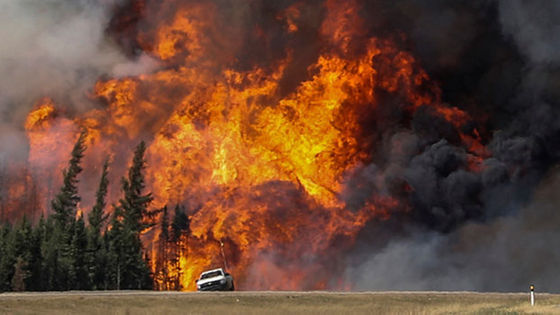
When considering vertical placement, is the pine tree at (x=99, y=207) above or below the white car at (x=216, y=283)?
above

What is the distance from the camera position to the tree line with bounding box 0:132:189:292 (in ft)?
263

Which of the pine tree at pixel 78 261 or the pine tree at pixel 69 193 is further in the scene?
the pine tree at pixel 69 193

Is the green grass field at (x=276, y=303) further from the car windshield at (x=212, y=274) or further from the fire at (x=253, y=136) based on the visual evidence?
the fire at (x=253, y=136)

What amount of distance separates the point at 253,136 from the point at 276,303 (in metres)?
57.4

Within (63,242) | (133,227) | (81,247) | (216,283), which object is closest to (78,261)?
(81,247)

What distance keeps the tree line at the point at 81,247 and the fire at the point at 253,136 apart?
5.78 m

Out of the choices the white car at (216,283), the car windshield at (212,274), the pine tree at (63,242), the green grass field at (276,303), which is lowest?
the green grass field at (276,303)

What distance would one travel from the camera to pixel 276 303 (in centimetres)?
5206

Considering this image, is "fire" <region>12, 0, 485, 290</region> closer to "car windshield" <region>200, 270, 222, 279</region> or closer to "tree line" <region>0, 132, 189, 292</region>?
"tree line" <region>0, 132, 189, 292</region>

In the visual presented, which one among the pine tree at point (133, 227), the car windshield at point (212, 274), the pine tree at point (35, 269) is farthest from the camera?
the pine tree at point (133, 227)

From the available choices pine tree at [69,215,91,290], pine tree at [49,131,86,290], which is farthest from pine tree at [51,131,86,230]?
pine tree at [69,215,91,290]

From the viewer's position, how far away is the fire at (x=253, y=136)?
99500 millimetres

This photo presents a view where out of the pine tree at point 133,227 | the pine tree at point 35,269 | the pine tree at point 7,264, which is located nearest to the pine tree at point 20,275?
the pine tree at point 35,269

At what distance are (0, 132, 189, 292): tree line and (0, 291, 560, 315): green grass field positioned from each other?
97.1 feet
